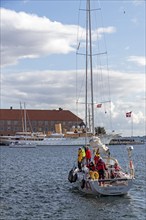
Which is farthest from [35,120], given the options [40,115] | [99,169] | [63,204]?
[63,204]

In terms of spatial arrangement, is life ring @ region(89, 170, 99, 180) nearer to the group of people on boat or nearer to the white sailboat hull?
the group of people on boat

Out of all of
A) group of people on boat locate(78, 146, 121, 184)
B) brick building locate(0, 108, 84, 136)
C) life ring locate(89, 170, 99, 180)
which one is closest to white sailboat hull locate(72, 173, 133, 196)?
life ring locate(89, 170, 99, 180)

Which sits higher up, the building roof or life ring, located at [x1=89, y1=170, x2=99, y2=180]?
the building roof

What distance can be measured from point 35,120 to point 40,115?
3.82m

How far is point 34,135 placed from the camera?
14775 centimetres

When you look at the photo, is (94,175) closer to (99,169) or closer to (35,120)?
(99,169)

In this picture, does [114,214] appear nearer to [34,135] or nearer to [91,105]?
[91,105]

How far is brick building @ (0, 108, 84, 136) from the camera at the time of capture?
177m

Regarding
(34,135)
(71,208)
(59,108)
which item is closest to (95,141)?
(71,208)

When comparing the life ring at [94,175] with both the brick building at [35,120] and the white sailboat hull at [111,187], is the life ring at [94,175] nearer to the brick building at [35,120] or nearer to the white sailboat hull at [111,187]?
the white sailboat hull at [111,187]

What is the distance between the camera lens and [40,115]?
183500 millimetres

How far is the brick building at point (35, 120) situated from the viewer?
177m

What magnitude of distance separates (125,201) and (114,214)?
12.2 ft

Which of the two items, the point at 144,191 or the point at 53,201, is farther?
the point at 144,191
